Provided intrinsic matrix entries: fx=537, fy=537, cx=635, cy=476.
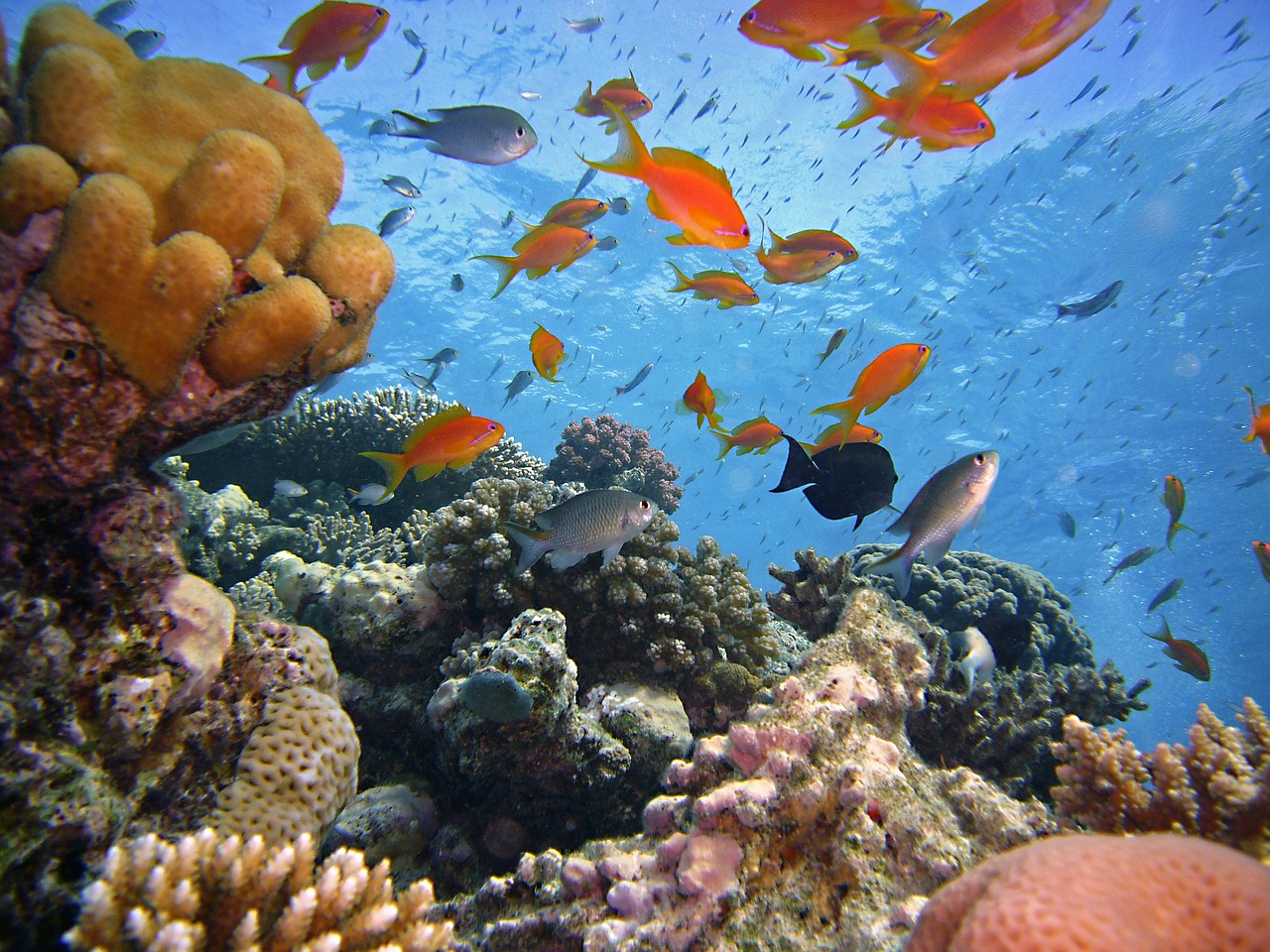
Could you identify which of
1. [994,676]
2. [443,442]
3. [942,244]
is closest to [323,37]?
[443,442]

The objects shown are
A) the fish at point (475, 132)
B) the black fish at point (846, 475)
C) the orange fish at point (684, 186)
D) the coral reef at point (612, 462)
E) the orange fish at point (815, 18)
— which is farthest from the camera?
the coral reef at point (612, 462)

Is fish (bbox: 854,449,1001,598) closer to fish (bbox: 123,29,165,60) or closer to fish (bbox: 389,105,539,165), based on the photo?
fish (bbox: 389,105,539,165)

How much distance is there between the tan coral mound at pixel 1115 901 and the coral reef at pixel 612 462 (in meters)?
8.46

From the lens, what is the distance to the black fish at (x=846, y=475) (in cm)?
372

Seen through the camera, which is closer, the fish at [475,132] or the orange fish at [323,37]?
the orange fish at [323,37]

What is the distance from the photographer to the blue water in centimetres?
2039

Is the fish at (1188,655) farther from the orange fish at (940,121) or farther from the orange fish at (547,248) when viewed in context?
the orange fish at (547,248)

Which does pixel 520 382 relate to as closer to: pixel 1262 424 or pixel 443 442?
pixel 443 442

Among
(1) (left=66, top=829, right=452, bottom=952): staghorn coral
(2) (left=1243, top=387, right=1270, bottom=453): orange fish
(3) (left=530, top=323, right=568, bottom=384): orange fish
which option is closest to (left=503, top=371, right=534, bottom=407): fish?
(3) (left=530, top=323, right=568, bottom=384): orange fish

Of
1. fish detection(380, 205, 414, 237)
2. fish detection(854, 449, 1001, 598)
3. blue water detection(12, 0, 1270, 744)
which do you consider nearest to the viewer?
fish detection(854, 449, 1001, 598)

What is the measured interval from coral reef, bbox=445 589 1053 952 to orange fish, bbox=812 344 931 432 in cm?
188

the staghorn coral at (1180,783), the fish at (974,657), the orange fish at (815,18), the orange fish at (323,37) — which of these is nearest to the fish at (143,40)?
the orange fish at (323,37)

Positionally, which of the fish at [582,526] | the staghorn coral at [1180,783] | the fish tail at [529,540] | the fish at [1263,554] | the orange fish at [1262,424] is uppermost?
the orange fish at [1262,424]

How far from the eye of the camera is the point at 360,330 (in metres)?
2.36
